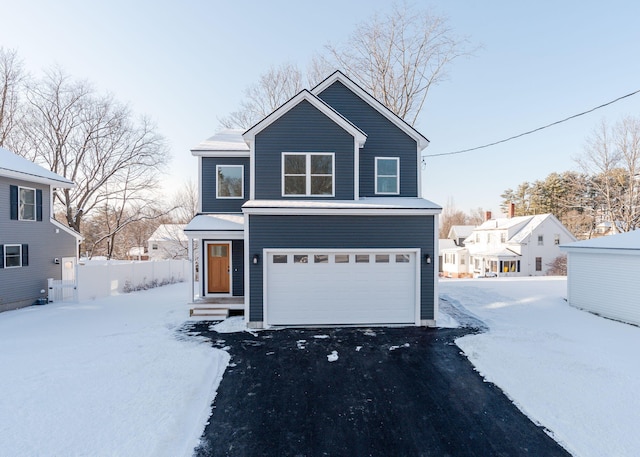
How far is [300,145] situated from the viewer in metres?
9.38

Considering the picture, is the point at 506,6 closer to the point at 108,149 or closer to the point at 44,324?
the point at 44,324

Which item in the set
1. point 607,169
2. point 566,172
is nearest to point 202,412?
point 607,169

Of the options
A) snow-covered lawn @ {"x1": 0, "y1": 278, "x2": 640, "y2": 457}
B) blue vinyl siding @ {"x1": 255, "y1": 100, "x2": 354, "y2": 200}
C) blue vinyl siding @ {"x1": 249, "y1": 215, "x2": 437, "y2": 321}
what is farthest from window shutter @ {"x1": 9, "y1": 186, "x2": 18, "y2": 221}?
blue vinyl siding @ {"x1": 249, "y1": 215, "x2": 437, "y2": 321}

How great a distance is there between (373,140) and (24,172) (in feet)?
44.3

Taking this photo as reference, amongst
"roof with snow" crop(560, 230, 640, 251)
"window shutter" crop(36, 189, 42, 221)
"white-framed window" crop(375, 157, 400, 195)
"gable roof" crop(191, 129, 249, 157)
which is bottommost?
"roof with snow" crop(560, 230, 640, 251)

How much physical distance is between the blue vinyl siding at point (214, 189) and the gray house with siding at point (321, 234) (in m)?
0.84

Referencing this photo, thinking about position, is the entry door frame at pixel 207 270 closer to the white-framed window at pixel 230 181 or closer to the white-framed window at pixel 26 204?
the white-framed window at pixel 230 181

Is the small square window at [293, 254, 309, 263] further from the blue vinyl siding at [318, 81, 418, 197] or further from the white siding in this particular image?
the white siding

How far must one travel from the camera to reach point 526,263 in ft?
98.4

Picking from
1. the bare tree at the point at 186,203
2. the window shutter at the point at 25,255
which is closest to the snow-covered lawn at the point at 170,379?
the window shutter at the point at 25,255

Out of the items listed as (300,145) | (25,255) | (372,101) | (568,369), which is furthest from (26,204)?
(568,369)

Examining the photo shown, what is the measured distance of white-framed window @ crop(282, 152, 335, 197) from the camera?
9.37 m

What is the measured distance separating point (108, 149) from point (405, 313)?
25.1m

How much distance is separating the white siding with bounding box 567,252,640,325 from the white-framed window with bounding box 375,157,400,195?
6983 mm
